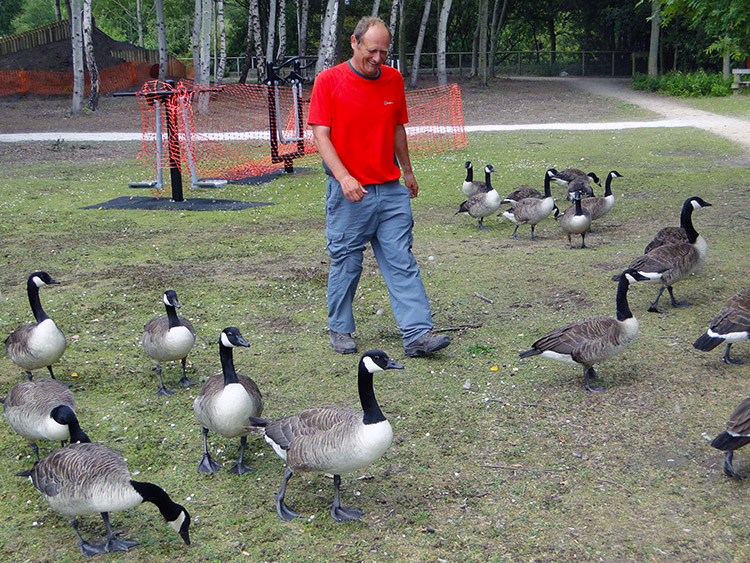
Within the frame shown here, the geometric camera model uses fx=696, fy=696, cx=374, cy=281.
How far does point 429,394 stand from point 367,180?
1867mm

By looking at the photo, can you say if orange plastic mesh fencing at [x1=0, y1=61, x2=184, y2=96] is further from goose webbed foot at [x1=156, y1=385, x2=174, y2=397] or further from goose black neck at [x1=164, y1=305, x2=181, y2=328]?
goose webbed foot at [x1=156, y1=385, x2=174, y2=397]

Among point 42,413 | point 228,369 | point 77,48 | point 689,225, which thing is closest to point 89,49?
point 77,48

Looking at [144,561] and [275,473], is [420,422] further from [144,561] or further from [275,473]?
[144,561]

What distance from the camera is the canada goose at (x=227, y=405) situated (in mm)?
4441

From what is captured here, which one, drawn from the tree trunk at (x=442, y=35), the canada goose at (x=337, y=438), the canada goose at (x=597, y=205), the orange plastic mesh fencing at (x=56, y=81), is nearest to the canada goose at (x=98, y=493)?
the canada goose at (x=337, y=438)

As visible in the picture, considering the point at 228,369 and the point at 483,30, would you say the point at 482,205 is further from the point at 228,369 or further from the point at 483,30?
the point at 483,30

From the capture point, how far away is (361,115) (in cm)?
579

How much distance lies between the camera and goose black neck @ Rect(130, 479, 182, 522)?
373 cm

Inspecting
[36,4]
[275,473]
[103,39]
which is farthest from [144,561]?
[36,4]

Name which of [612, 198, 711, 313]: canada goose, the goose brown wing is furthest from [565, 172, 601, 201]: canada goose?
the goose brown wing

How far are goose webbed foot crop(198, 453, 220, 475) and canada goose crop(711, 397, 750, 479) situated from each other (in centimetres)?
314

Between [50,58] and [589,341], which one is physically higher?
[50,58]

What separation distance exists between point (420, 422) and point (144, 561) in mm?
2171

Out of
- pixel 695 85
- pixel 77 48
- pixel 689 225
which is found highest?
pixel 77 48
